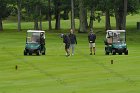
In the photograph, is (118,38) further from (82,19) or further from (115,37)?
(82,19)

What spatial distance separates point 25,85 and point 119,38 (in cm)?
1831

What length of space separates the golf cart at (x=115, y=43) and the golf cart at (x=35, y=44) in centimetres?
476

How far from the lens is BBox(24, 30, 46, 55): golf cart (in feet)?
135

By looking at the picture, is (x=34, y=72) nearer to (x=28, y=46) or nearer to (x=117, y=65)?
(x=117, y=65)

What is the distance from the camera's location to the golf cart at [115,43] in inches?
1620

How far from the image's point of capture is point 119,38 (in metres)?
41.9

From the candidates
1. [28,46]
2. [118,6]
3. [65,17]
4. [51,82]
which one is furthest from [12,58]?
[65,17]

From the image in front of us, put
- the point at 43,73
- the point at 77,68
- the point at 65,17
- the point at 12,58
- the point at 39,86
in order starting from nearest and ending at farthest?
the point at 39,86
the point at 43,73
the point at 77,68
the point at 12,58
the point at 65,17

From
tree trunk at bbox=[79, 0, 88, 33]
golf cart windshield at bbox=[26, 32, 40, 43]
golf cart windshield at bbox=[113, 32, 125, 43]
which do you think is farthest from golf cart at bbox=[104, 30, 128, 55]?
tree trunk at bbox=[79, 0, 88, 33]

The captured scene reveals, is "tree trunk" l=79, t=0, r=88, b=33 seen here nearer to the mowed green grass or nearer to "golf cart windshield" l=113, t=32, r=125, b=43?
"golf cart windshield" l=113, t=32, r=125, b=43

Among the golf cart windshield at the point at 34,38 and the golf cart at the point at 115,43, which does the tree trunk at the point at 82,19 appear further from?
the golf cart windshield at the point at 34,38

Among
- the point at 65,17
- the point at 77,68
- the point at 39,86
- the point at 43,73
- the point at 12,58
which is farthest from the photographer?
the point at 65,17

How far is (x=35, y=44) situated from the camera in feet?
136

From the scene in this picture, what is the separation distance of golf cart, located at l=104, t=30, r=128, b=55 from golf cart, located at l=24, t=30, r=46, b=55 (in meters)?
4.76
